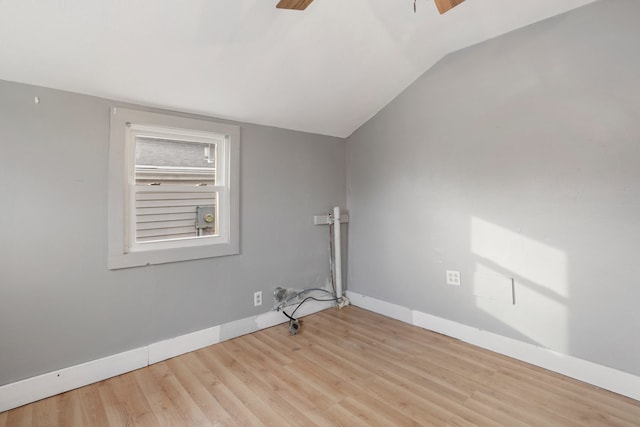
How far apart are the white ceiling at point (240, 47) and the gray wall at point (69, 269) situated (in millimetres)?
245

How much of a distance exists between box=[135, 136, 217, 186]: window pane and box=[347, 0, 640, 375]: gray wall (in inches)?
72.4

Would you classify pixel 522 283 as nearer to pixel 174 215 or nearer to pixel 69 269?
pixel 174 215

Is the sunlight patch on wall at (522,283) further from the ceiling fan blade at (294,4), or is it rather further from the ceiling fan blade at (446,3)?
the ceiling fan blade at (294,4)

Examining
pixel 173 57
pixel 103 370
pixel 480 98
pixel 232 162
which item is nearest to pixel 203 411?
pixel 103 370

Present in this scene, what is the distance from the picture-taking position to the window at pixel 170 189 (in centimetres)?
215

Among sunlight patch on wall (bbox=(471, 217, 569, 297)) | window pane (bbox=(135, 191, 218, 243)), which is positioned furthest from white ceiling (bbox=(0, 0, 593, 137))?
sunlight patch on wall (bbox=(471, 217, 569, 297))

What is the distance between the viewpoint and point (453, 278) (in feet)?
8.82

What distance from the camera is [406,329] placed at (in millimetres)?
2891

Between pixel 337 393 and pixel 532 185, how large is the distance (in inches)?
80.6

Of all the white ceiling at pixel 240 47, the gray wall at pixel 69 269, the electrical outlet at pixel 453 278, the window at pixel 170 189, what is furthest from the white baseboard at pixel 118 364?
the white ceiling at pixel 240 47

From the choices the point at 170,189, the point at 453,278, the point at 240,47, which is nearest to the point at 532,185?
the point at 453,278

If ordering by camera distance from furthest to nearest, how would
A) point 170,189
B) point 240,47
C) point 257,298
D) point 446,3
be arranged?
point 257,298 < point 170,189 < point 240,47 < point 446,3

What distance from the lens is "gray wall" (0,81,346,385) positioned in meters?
1.81

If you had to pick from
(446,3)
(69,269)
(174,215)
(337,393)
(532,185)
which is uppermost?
(446,3)
